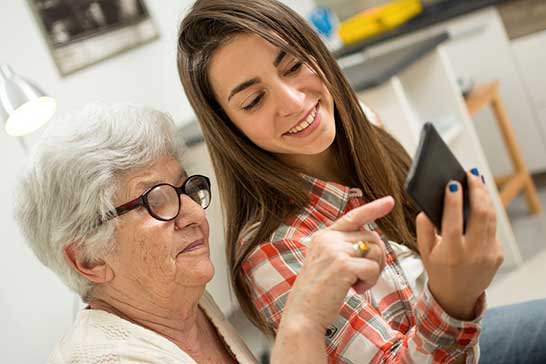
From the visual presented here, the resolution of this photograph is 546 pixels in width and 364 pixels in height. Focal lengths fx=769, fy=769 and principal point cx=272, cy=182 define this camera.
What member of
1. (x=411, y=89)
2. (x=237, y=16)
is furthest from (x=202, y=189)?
(x=411, y=89)

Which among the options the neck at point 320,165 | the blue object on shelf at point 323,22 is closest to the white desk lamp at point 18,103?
the neck at point 320,165

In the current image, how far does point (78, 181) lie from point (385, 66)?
5.34 ft

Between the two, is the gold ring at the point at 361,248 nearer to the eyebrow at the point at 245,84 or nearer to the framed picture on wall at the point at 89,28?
the eyebrow at the point at 245,84

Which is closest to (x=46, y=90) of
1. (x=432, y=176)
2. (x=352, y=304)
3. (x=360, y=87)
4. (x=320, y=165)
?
(x=360, y=87)

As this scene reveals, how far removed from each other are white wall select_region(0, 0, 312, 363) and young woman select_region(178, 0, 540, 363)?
0.52m

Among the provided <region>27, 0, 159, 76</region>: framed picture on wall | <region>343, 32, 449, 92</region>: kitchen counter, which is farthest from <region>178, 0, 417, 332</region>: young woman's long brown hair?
<region>27, 0, 159, 76</region>: framed picture on wall

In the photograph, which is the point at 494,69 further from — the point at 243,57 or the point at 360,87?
the point at 243,57

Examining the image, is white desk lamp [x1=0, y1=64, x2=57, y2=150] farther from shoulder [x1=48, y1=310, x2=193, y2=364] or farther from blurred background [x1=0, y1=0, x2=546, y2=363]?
shoulder [x1=48, y1=310, x2=193, y2=364]

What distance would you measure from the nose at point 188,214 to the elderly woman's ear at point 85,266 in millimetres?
135

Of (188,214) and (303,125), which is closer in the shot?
(188,214)

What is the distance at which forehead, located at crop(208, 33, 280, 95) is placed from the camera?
4.36 feet

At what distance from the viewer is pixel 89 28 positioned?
312cm

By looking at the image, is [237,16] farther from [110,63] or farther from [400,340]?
[110,63]

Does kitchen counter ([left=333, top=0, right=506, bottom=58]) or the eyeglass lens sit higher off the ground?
the eyeglass lens
